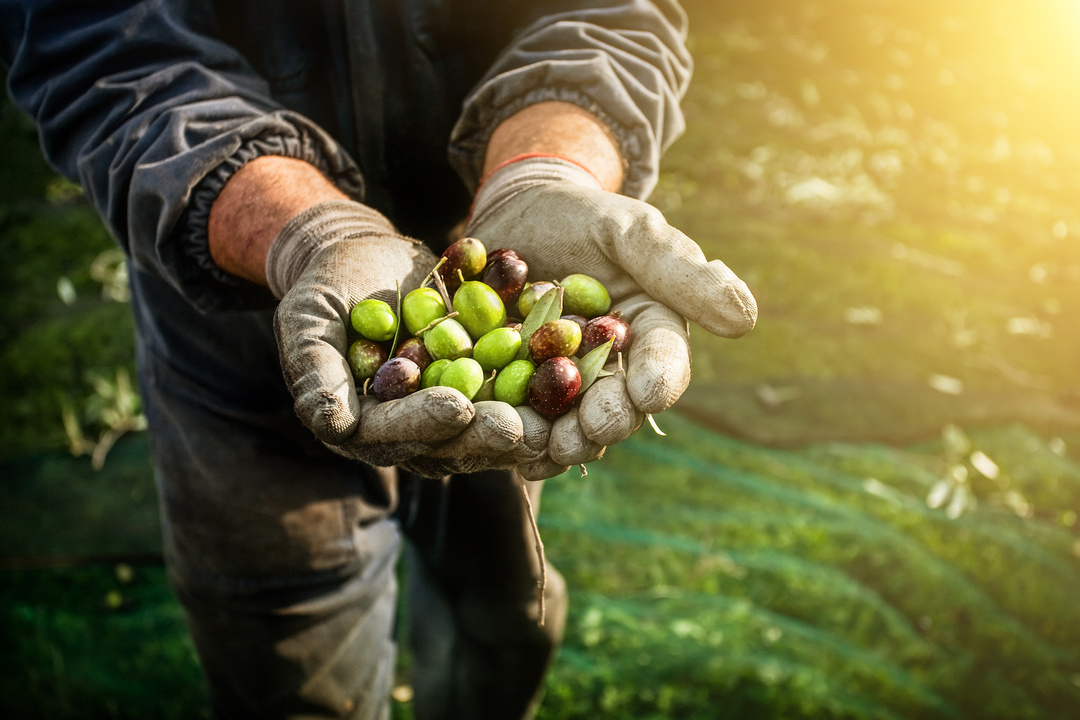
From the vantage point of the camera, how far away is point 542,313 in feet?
5.72

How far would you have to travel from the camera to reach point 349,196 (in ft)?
6.72

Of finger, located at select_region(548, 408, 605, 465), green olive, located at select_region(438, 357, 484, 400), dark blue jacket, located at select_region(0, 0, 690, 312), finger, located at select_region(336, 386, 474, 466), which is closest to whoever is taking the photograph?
finger, located at select_region(336, 386, 474, 466)

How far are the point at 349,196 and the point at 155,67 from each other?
0.55 metres

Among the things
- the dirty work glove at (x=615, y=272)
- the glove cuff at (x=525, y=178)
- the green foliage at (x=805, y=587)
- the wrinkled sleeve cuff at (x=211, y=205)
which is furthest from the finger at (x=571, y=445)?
the green foliage at (x=805, y=587)

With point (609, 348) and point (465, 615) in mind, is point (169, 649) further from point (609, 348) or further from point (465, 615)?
point (609, 348)

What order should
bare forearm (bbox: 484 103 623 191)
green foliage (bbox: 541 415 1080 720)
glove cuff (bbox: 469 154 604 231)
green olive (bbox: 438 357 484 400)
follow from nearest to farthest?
green olive (bbox: 438 357 484 400)
glove cuff (bbox: 469 154 604 231)
bare forearm (bbox: 484 103 623 191)
green foliage (bbox: 541 415 1080 720)

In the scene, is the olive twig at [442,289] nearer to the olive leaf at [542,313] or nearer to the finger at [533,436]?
the olive leaf at [542,313]

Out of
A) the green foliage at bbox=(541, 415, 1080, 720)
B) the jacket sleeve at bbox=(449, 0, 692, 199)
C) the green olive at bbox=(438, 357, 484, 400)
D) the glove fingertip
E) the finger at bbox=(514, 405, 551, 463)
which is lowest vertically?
the green foliage at bbox=(541, 415, 1080, 720)

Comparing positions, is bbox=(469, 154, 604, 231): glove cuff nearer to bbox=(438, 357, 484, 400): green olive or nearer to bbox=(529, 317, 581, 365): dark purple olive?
bbox=(529, 317, 581, 365): dark purple olive

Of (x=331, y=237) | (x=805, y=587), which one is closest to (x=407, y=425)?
(x=331, y=237)

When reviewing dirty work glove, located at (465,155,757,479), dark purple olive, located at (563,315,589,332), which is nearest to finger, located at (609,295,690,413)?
dirty work glove, located at (465,155,757,479)

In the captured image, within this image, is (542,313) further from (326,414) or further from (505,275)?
(326,414)

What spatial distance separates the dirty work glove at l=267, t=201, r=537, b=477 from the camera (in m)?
1.41

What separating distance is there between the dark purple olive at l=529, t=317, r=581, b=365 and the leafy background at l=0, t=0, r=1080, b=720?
188 cm
